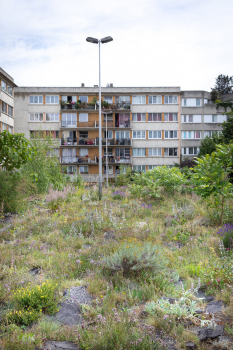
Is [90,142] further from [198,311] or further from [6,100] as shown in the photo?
[198,311]

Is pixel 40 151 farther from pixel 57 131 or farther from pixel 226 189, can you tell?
pixel 57 131

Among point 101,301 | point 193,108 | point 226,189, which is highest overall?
point 193,108

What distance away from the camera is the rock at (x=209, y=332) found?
12.3 ft

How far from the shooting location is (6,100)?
40562mm

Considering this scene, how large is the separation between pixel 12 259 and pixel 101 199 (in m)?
9.05

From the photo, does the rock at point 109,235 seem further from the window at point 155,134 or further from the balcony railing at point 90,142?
the window at point 155,134

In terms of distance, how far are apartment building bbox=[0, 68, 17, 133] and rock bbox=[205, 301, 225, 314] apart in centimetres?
3811

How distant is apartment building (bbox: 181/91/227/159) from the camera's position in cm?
5044

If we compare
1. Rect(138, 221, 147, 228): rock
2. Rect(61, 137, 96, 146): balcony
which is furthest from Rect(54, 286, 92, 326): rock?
Rect(61, 137, 96, 146): balcony

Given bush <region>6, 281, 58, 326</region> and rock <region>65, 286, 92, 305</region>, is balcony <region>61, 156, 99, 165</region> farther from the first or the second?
bush <region>6, 281, 58, 326</region>

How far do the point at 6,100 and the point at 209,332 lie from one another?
41966 millimetres

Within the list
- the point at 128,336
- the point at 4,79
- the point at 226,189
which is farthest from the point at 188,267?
the point at 4,79

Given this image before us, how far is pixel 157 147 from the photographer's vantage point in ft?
154

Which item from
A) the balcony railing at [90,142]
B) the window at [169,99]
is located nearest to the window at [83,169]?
the balcony railing at [90,142]
